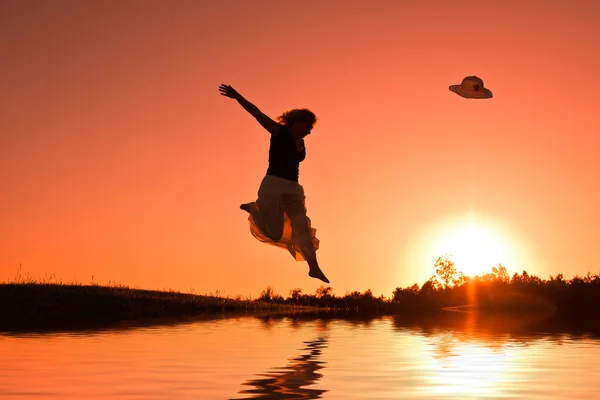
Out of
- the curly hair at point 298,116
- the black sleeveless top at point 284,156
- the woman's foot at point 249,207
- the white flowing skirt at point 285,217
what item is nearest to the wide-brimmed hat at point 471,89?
the curly hair at point 298,116

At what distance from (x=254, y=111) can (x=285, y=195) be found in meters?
1.78

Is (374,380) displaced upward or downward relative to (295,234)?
downward

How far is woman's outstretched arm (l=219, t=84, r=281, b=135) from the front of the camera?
13.4 metres

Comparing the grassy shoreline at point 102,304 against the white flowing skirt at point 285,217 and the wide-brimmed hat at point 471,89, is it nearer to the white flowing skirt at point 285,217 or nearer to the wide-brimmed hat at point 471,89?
the white flowing skirt at point 285,217

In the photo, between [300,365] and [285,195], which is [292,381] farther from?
[285,195]

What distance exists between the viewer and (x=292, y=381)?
33.0ft

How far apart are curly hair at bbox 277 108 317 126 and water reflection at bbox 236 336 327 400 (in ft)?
12.6

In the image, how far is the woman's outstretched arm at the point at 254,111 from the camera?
527 inches

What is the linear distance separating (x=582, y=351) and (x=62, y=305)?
73.5 feet

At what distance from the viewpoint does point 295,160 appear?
14.4 meters

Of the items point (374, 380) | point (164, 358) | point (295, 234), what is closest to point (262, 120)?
point (295, 234)

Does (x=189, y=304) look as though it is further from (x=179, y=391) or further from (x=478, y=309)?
(x=179, y=391)

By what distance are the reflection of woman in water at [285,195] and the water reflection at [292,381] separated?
2452 millimetres

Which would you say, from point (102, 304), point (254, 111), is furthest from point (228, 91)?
point (102, 304)
